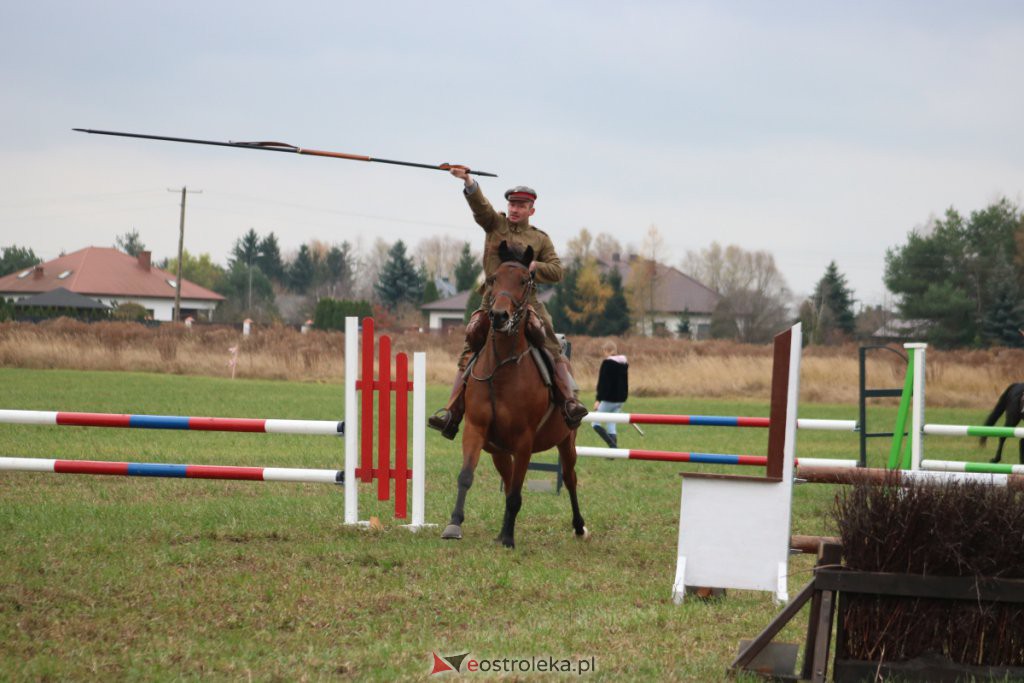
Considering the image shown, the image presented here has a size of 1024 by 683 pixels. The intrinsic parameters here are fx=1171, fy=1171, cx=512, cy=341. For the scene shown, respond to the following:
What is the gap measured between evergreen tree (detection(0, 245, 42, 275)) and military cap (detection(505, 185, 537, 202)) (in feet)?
384

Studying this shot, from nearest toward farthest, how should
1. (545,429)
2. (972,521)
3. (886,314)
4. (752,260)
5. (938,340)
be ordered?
(972,521) → (545,429) → (938,340) → (886,314) → (752,260)

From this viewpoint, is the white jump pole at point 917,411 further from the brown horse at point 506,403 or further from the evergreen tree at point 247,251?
the evergreen tree at point 247,251

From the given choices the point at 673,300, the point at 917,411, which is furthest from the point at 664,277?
the point at 917,411

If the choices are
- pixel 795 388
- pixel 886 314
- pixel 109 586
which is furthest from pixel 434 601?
pixel 886 314

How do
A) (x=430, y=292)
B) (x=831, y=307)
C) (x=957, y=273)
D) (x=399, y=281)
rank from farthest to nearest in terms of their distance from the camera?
(x=399, y=281)
(x=430, y=292)
(x=831, y=307)
(x=957, y=273)

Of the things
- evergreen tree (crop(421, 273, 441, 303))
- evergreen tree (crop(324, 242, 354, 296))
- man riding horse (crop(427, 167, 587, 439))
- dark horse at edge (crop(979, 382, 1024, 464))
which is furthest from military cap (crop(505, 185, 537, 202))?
evergreen tree (crop(324, 242, 354, 296))

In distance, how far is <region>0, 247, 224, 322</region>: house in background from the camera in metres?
102

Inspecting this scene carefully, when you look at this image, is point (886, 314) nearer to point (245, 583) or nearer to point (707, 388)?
point (707, 388)

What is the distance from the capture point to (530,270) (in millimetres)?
9766

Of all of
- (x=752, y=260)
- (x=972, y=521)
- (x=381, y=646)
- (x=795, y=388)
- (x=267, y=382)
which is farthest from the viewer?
(x=752, y=260)

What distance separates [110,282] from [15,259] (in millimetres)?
23350

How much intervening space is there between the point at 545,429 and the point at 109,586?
426 cm

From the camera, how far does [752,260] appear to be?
113m

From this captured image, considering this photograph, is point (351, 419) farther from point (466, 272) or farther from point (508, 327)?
point (466, 272)
